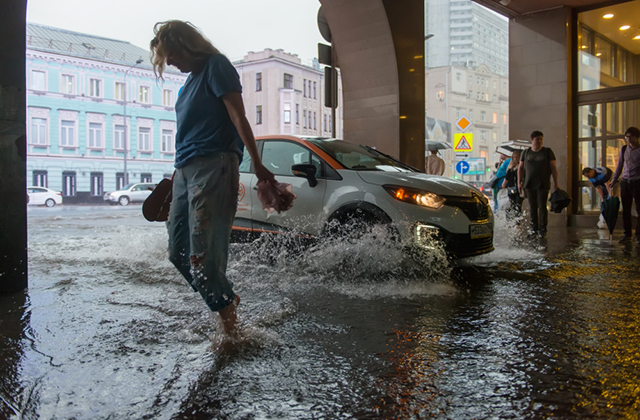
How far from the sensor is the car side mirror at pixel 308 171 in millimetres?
5355

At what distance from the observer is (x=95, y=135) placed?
145 feet

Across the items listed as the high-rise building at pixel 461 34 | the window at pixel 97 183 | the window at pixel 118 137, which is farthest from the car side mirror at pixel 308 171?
the high-rise building at pixel 461 34

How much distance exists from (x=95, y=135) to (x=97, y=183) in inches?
155

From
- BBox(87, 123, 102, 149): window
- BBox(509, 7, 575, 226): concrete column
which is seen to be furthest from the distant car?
BBox(509, 7, 575, 226): concrete column

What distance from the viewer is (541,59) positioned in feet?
44.3

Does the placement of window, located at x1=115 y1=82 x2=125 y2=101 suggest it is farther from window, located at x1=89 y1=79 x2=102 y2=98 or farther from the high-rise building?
the high-rise building

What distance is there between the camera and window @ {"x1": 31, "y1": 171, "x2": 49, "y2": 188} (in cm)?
4088

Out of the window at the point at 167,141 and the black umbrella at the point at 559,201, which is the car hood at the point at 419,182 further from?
the window at the point at 167,141

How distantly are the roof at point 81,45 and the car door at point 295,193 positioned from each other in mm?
41039

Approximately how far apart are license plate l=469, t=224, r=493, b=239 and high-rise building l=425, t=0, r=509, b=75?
132m

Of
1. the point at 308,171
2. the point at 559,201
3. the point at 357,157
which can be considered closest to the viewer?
the point at 308,171

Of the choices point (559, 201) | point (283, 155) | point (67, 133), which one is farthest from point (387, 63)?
point (67, 133)

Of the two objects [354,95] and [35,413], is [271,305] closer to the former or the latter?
[35,413]

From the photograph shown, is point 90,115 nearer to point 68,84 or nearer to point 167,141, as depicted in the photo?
point 68,84
